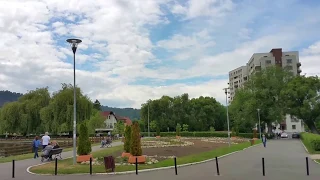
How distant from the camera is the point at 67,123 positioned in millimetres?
58031

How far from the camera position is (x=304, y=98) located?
66438 millimetres

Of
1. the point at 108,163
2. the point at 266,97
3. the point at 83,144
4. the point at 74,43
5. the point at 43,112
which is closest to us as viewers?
the point at 108,163

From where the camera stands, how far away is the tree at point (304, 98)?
6475cm

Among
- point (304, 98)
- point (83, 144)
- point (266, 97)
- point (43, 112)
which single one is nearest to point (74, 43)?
point (83, 144)

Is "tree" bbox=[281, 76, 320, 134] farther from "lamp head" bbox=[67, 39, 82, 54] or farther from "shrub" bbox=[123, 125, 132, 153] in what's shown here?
"lamp head" bbox=[67, 39, 82, 54]

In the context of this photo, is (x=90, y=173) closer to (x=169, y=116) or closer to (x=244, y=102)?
(x=244, y=102)

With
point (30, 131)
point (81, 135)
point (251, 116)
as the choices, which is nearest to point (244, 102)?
point (251, 116)

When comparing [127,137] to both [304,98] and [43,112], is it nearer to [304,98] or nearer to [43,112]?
[43,112]

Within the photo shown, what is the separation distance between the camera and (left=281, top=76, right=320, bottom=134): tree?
64.8 meters

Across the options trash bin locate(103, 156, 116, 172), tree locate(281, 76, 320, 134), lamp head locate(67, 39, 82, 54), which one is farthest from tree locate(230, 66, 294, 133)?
trash bin locate(103, 156, 116, 172)

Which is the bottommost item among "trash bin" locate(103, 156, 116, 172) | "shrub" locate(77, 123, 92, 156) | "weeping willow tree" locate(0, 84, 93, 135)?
"trash bin" locate(103, 156, 116, 172)

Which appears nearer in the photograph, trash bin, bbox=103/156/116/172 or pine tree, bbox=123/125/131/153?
trash bin, bbox=103/156/116/172

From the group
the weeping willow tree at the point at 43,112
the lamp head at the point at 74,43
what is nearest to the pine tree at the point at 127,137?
the lamp head at the point at 74,43

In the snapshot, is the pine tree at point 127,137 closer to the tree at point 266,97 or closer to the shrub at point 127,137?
the shrub at point 127,137
